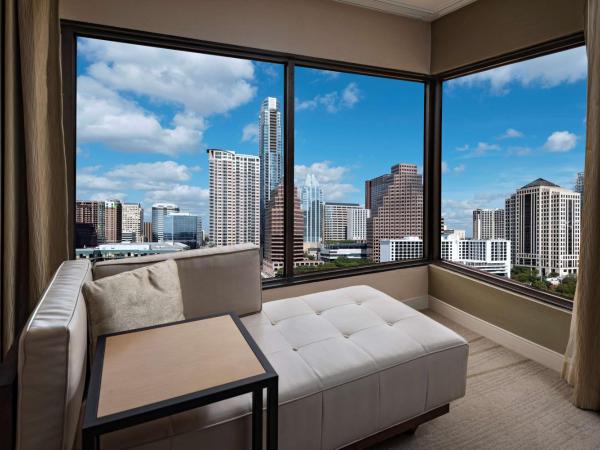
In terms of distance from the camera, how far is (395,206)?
3275 mm

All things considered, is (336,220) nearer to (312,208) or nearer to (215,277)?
(312,208)

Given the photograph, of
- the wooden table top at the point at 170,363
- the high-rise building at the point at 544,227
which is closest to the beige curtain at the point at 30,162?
the wooden table top at the point at 170,363

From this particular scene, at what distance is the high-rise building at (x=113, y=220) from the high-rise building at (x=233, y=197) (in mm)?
589

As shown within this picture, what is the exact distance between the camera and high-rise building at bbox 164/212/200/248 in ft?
8.14

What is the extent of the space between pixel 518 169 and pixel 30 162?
307cm

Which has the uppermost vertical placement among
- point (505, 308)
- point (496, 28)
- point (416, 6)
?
point (416, 6)

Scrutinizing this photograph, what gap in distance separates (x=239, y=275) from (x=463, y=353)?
3.84 ft

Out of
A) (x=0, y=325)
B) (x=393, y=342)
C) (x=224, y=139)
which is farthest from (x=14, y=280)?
(x=393, y=342)

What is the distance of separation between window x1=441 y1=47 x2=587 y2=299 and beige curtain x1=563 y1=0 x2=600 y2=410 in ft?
1.53

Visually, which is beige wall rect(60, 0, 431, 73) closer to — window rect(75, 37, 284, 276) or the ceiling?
the ceiling

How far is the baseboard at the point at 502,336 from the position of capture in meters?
2.25

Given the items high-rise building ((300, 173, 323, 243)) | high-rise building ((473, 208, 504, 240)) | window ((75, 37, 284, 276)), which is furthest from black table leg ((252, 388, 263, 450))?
high-rise building ((473, 208, 504, 240))

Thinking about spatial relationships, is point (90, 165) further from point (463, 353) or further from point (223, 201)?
point (463, 353)

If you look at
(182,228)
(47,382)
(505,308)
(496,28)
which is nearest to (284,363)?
(47,382)
